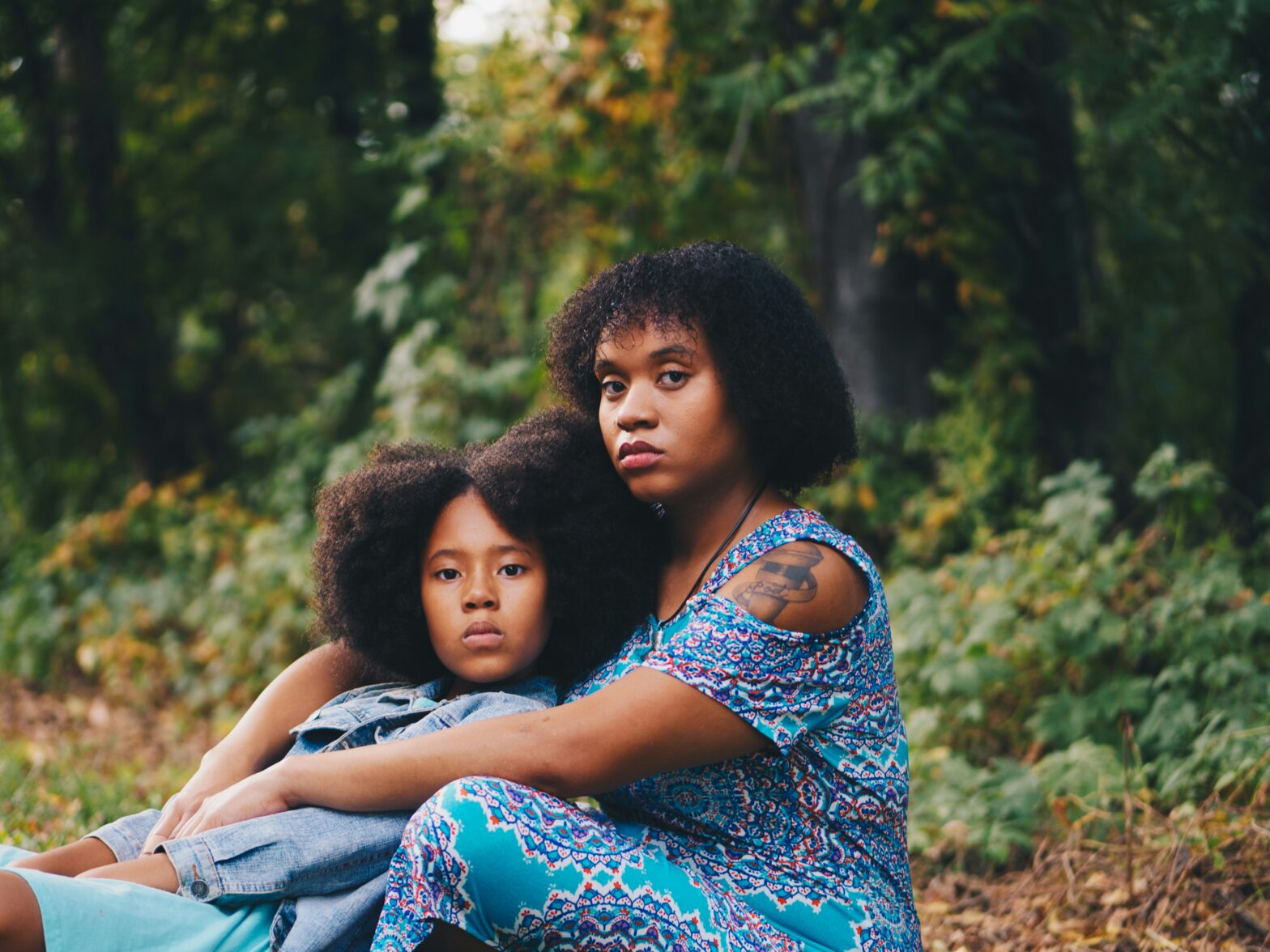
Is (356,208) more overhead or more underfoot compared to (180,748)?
more overhead

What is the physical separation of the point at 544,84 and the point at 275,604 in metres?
3.23

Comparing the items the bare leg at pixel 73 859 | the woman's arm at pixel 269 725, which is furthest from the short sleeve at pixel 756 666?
the bare leg at pixel 73 859

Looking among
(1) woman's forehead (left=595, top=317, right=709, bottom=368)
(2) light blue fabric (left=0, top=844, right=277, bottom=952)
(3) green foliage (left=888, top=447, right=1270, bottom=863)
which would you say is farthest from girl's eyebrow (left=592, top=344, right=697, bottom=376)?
(3) green foliage (left=888, top=447, right=1270, bottom=863)

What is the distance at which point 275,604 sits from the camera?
285 inches

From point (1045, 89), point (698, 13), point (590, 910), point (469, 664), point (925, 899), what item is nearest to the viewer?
point (590, 910)

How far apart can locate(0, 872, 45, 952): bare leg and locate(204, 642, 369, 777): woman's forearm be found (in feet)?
1.99

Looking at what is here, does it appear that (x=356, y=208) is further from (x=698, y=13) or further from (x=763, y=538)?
(x=763, y=538)

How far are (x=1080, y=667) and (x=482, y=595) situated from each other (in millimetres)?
2725

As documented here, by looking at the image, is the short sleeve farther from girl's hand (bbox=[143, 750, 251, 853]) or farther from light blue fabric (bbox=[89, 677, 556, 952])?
girl's hand (bbox=[143, 750, 251, 853])

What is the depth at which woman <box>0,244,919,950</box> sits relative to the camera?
6.42 feet

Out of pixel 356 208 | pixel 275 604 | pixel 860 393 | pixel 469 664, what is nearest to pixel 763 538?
pixel 469 664

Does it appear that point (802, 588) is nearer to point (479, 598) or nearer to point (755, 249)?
point (479, 598)

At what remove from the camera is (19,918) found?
74.2 inches

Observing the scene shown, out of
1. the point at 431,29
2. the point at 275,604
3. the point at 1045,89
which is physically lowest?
the point at 275,604
